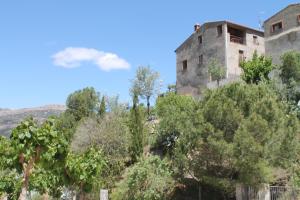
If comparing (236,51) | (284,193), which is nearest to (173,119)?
(284,193)

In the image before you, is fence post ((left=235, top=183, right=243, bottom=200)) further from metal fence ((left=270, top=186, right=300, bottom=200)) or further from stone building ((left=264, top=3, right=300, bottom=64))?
stone building ((left=264, top=3, right=300, bottom=64))

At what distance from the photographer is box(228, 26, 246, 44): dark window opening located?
56.4 meters

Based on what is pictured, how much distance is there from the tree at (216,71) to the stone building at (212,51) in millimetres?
645

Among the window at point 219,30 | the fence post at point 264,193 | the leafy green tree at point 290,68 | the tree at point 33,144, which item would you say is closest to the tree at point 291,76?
the leafy green tree at point 290,68

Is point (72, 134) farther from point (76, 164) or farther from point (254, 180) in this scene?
point (76, 164)

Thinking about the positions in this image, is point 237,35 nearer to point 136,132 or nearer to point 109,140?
point 136,132

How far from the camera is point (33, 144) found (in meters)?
12.4

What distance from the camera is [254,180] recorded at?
24.9 metres

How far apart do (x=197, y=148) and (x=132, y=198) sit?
5598 millimetres

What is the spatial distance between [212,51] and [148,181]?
3083 centimetres

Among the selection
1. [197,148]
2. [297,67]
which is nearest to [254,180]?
[197,148]

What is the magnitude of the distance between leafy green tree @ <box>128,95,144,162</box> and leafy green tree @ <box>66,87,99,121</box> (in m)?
16.3

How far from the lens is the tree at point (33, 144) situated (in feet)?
40.4

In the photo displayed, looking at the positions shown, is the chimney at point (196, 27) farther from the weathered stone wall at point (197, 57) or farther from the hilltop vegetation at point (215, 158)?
the hilltop vegetation at point (215, 158)
